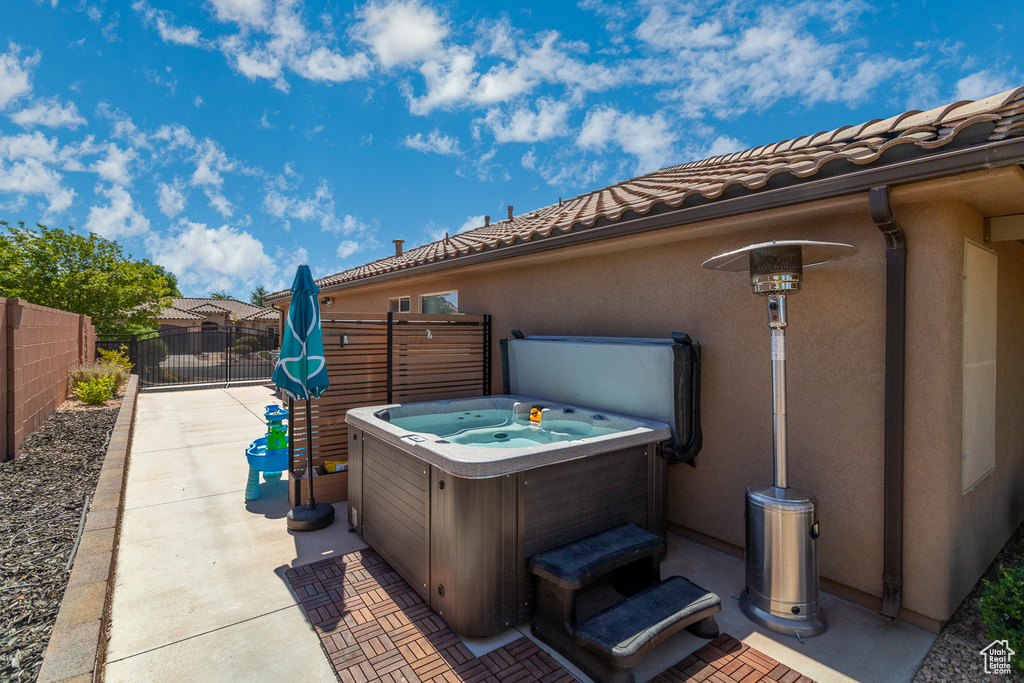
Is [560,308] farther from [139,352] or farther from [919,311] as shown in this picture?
[139,352]

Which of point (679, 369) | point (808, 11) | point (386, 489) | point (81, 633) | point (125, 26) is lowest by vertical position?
point (81, 633)

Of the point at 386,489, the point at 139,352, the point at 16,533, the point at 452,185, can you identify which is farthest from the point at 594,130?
the point at 139,352

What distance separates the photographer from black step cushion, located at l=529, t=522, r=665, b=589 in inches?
112

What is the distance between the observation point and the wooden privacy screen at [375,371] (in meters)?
5.31

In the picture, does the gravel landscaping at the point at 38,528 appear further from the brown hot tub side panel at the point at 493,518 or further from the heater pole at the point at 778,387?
the heater pole at the point at 778,387

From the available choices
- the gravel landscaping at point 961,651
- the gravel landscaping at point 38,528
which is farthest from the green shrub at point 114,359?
the gravel landscaping at point 961,651

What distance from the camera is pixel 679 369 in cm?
405

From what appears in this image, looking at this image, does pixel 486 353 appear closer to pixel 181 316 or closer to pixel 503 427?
pixel 503 427

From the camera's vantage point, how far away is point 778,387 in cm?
321

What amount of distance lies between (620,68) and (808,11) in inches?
179

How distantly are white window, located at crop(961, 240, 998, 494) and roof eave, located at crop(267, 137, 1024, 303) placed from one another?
109 centimetres

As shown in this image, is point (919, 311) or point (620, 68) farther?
point (620, 68)

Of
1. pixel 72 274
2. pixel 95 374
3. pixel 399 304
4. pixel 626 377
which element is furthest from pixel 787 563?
pixel 72 274

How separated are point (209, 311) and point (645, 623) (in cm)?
5002
